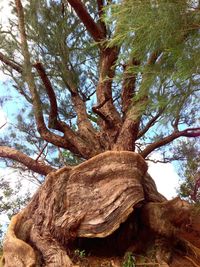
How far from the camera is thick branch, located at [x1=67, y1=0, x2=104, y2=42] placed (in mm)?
3725

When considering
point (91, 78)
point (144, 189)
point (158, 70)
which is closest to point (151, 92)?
point (158, 70)

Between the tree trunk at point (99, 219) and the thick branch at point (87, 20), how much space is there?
5.64 ft

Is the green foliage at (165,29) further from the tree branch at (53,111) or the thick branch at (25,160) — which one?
the thick branch at (25,160)

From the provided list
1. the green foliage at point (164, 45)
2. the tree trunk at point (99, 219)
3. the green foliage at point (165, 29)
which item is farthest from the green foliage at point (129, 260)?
the green foliage at point (165, 29)

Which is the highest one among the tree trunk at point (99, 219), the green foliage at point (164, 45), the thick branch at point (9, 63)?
the thick branch at point (9, 63)

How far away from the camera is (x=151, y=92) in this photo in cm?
235

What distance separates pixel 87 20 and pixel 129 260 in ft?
7.93

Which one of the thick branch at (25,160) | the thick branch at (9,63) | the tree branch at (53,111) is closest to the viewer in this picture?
the tree branch at (53,111)

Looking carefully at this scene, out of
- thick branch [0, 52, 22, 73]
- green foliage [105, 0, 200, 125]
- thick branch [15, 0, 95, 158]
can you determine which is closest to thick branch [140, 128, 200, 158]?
thick branch [15, 0, 95, 158]

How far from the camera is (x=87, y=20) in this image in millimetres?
3875

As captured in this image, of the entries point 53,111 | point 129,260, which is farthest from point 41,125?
point 129,260

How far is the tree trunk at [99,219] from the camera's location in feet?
7.63

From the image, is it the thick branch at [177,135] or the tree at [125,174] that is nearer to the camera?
the tree at [125,174]

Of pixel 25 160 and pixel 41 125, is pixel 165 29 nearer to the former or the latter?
pixel 41 125
